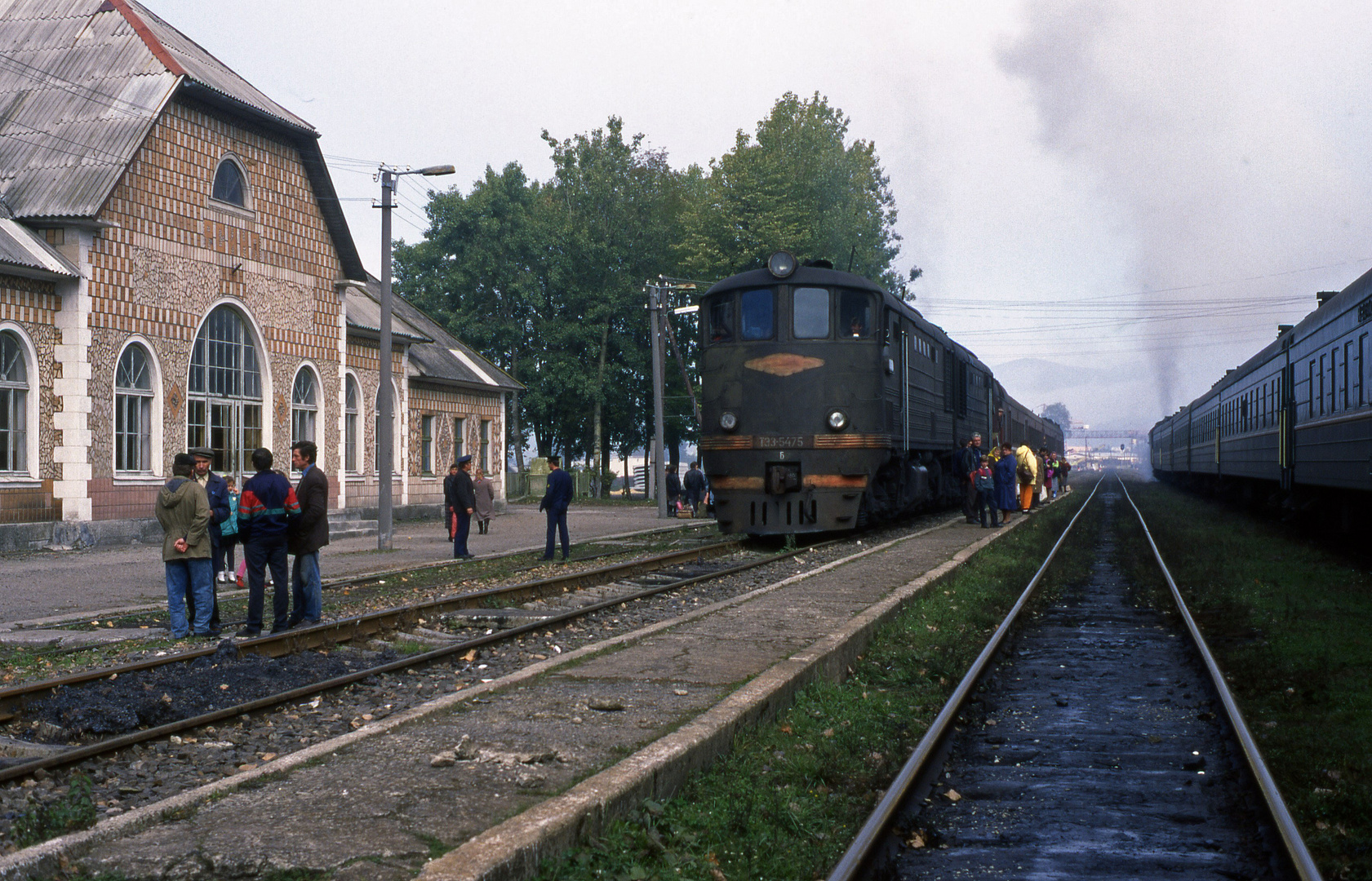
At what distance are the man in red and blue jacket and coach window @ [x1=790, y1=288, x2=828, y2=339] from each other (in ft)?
29.4

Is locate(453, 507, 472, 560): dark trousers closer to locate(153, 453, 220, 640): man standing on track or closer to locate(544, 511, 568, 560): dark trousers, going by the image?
locate(544, 511, 568, 560): dark trousers

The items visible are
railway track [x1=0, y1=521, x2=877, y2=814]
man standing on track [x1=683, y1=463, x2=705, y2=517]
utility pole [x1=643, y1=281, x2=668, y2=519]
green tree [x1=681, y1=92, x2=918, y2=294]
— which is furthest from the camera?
green tree [x1=681, y1=92, x2=918, y2=294]

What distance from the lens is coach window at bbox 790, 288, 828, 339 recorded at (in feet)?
58.2

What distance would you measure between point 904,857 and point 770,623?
16.3 ft

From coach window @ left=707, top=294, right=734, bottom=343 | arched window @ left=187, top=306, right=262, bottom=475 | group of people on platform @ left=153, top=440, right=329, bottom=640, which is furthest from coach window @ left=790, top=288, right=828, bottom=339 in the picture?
arched window @ left=187, top=306, right=262, bottom=475

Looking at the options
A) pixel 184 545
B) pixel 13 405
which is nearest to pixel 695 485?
pixel 13 405

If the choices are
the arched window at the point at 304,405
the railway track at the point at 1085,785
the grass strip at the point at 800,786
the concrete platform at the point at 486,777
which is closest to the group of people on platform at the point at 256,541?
the concrete platform at the point at 486,777

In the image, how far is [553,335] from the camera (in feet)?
171

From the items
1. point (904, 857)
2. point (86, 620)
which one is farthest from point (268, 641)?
point (904, 857)

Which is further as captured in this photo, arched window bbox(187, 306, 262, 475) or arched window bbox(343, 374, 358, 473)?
arched window bbox(343, 374, 358, 473)

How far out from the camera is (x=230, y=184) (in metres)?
24.2

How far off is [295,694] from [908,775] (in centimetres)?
408

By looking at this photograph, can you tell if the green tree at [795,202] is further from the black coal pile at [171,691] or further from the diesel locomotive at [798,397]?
the black coal pile at [171,691]

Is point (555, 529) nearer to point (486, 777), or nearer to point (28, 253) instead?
point (28, 253)
